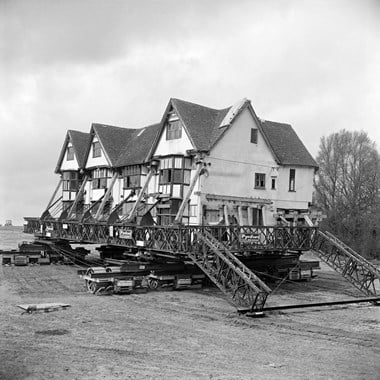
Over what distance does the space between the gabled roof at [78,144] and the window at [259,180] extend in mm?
15772

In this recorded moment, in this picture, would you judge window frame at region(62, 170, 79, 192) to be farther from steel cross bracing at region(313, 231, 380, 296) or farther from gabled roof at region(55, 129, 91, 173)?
steel cross bracing at region(313, 231, 380, 296)

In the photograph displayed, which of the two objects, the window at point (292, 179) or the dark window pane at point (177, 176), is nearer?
the dark window pane at point (177, 176)

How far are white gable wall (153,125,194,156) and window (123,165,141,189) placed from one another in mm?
2402

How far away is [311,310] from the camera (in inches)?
794

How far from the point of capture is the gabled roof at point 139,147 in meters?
33.5

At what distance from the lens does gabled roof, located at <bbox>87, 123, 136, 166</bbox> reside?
37.1 metres

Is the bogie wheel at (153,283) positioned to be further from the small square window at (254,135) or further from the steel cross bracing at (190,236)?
the small square window at (254,135)

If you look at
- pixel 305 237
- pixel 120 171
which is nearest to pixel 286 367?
pixel 305 237

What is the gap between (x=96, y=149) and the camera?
128 feet

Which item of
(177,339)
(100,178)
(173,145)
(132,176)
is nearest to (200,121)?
(173,145)

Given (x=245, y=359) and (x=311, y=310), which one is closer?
(x=245, y=359)

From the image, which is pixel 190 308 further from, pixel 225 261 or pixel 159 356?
pixel 159 356

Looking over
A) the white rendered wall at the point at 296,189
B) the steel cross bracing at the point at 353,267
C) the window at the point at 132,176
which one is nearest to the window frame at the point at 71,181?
the window at the point at 132,176

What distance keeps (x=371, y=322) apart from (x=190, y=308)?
23.0 feet
